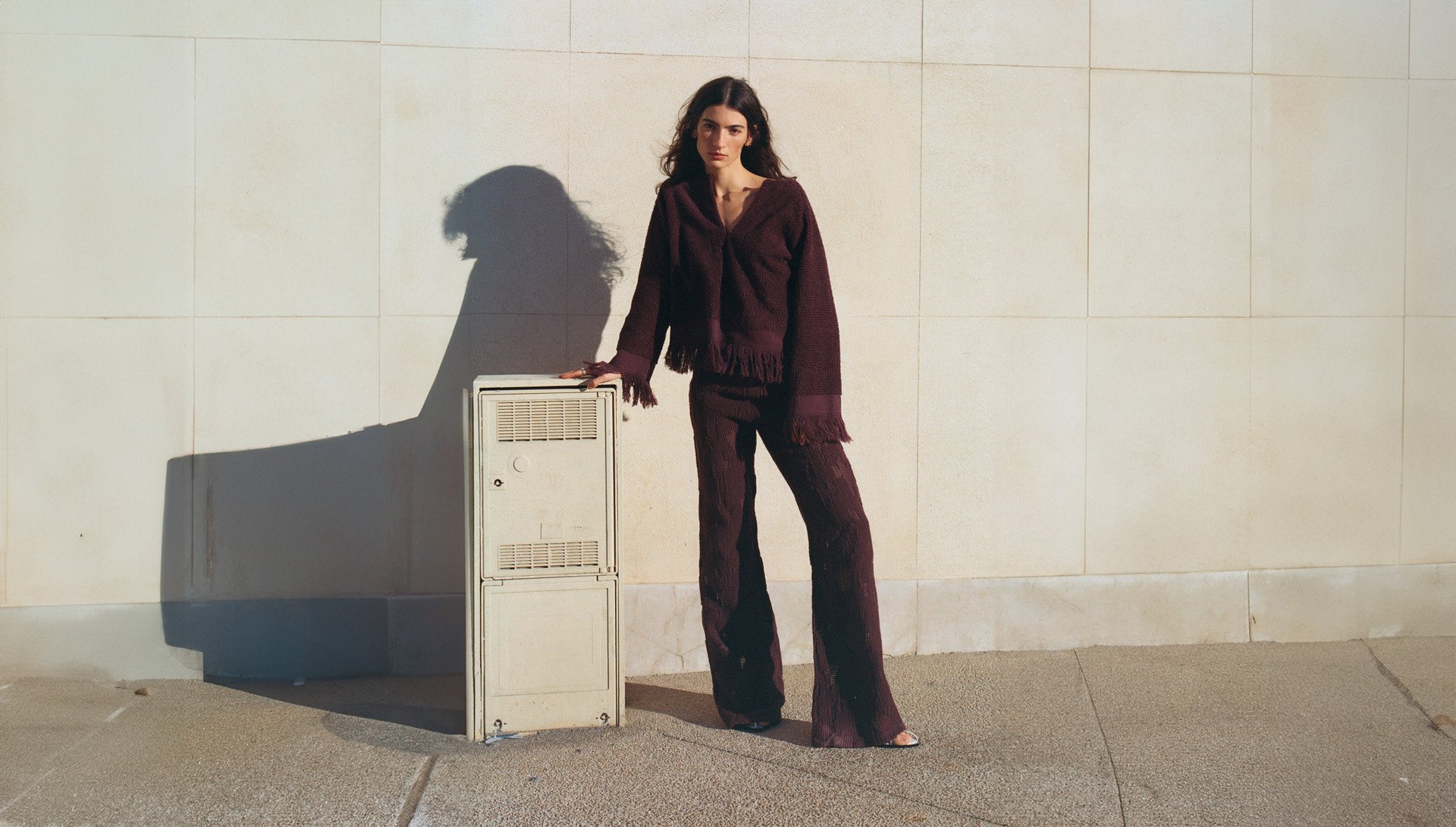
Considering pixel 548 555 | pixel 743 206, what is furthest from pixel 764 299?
pixel 548 555

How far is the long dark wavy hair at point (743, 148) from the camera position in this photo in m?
4.45

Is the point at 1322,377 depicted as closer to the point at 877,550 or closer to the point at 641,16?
the point at 877,550

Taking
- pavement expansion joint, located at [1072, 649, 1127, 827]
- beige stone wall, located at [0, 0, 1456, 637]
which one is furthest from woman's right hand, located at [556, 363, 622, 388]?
pavement expansion joint, located at [1072, 649, 1127, 827]

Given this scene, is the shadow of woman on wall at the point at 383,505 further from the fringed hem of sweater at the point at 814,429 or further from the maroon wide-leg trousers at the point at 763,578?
the fringed hem of sweater at the point at 814,429

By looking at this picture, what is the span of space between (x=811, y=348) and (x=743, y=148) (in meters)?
0.84

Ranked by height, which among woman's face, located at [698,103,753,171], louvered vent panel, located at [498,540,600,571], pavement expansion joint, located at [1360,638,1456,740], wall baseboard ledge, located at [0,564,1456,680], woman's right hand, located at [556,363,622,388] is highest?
woman's face, located at [698,103,753,171]

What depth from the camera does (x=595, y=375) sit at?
444 centimetres

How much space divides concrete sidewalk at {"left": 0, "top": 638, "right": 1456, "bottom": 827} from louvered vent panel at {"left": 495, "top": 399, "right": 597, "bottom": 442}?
106 centimetres

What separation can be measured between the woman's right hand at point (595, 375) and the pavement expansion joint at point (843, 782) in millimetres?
1274

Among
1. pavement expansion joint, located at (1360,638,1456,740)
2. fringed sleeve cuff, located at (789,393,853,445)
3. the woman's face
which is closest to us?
fringed sleeve cuff, located at (789,393,853,445)

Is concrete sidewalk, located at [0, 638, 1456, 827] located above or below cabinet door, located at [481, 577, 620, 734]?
below

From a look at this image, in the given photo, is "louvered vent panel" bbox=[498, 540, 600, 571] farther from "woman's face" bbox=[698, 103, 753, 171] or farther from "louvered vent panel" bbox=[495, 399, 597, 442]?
"woman's face" bbox=[698, 103, 753, 171]

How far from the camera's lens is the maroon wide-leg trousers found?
4.36 metres

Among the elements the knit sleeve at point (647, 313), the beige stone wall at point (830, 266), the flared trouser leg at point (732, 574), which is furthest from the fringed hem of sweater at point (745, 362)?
the beige stone wall at point (830, 266)
